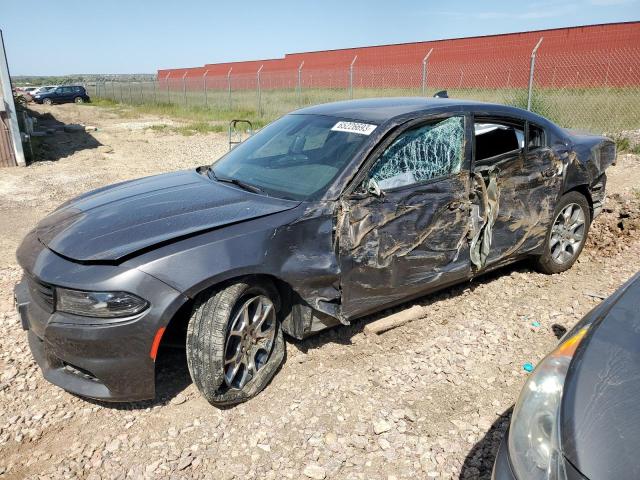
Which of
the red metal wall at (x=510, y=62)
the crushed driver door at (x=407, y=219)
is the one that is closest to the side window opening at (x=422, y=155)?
the crushed driver door at (x=407, y=219)

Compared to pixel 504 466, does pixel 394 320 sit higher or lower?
lower

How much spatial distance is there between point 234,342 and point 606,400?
1888 mm

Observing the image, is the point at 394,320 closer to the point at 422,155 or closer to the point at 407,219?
the point at 407,219

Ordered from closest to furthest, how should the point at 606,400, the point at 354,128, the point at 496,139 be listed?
1. the point at 606,400
2. the point at 354,128
3. the point at 496,139

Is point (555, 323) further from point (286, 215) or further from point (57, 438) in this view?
point (57, 438)

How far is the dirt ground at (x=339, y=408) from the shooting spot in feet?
8.48

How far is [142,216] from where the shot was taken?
3.01 metres

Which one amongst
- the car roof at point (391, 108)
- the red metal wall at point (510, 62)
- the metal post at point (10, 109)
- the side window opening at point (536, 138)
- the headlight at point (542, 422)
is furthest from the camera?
the red metal wall at point (510, 62)

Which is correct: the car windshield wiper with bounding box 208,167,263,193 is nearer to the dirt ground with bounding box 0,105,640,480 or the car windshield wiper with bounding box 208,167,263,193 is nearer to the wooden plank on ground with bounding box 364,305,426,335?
the dirt ground with bounding box 0,105,640,480

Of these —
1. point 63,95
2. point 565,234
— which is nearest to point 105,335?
point 565,234

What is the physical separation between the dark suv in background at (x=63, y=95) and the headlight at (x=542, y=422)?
3986 centimetres

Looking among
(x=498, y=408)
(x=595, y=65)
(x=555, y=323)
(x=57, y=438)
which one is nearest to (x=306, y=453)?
(x=498, y=408)

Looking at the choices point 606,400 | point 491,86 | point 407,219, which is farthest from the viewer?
point 491,86

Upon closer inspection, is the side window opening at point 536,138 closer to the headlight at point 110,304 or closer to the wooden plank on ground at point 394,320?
the wooden plank on ground at point 394,320
